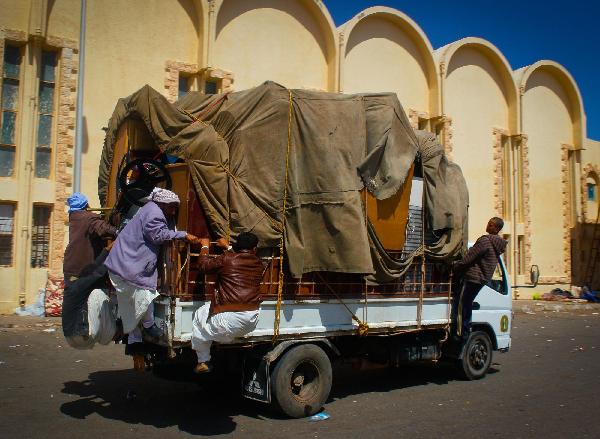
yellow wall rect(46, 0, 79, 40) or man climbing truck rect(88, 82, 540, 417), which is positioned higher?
yellow wall rect(46, 0, 79, 40)

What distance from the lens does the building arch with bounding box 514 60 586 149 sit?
25375mm

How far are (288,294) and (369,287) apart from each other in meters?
1.27

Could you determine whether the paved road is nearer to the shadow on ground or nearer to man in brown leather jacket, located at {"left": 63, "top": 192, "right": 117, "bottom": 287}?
the shadow on ground

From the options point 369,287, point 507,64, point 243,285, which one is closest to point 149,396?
point 243,285

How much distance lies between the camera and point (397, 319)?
290 inches

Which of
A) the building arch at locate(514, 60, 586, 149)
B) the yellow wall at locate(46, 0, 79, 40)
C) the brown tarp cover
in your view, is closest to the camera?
the brown tarp cover

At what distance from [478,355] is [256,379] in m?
4.12

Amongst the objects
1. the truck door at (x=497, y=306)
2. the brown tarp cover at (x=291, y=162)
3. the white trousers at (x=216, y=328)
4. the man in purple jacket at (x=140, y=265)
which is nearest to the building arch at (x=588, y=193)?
the truck door at (x=497, y=306)

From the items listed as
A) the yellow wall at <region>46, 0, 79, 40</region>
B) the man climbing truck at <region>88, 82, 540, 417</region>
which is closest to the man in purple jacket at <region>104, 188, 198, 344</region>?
the man climbing truck at <region>88, 82, 540, 417</region>

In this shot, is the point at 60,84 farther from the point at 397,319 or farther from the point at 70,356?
the point at 397,319

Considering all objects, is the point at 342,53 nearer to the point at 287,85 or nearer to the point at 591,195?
the point at 287,85

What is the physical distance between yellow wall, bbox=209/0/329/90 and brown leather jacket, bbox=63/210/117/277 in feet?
37.2

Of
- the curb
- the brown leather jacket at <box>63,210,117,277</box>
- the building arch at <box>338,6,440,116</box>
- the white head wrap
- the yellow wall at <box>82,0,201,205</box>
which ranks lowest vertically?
the curb

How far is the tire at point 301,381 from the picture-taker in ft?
19.6
